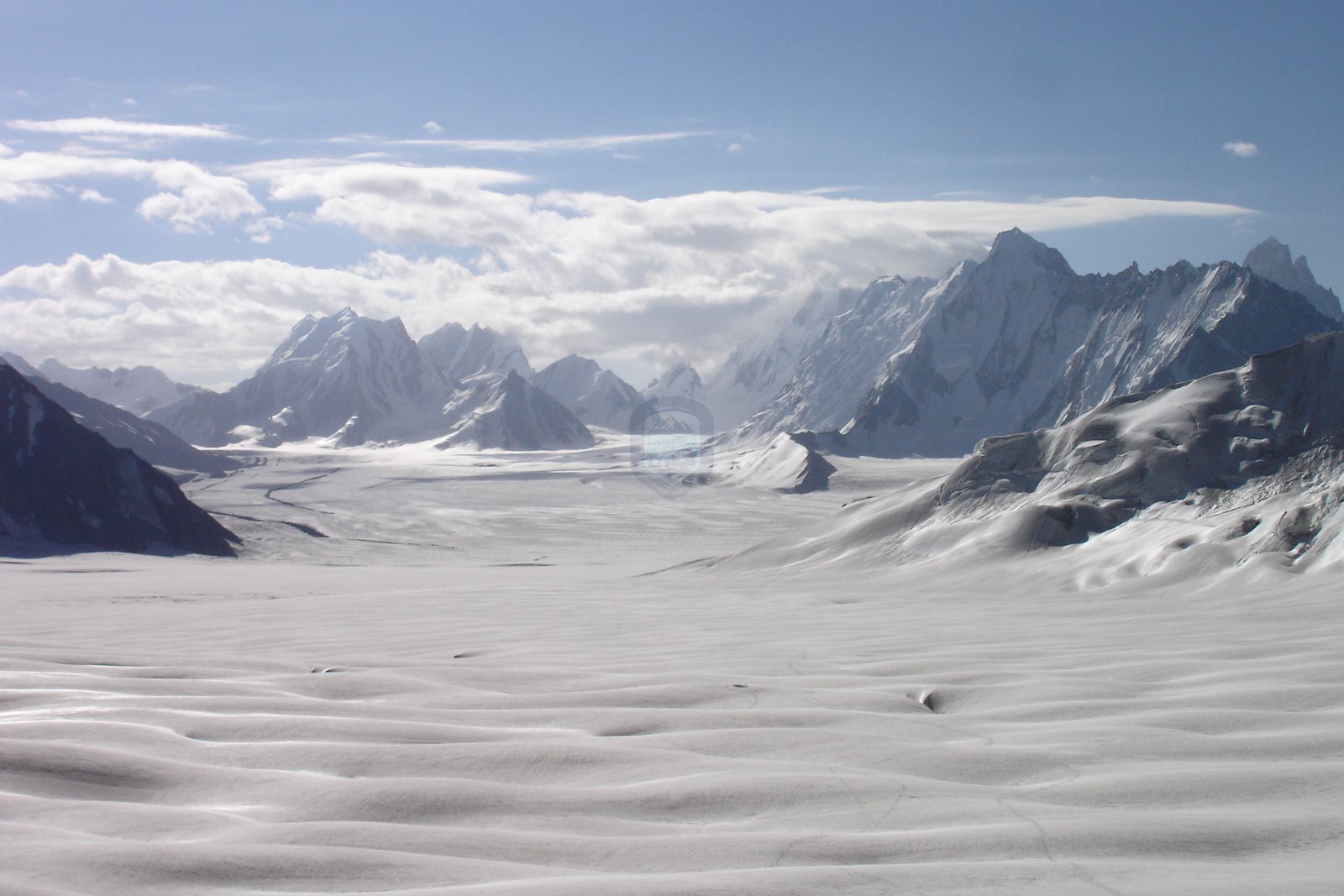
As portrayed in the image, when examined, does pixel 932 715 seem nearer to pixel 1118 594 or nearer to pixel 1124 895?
pixel 1124 895

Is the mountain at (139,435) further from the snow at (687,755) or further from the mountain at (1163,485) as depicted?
the snow at (687,755)

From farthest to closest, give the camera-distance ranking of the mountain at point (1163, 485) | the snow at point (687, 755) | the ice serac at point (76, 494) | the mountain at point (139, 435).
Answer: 1. the mountain at point (139, 435)
2. the ice serac at point (76, 494)
3. the mountain at point (1163, 485)
4. the snow at point (687, 755)

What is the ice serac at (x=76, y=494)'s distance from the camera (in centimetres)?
5659

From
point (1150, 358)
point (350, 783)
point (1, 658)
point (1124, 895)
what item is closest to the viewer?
point (1124, 895)

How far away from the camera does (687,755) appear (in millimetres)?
6918

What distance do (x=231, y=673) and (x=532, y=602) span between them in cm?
1454

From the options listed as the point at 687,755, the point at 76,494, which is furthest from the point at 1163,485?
the point at 76,494

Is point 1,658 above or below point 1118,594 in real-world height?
above

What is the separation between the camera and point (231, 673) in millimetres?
11055

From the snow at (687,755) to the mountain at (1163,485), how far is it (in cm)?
571

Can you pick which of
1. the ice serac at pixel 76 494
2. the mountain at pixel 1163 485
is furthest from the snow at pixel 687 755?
the ice serac at pixel 76 494

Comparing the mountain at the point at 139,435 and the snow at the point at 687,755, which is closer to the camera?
the snow at the point at 687,755

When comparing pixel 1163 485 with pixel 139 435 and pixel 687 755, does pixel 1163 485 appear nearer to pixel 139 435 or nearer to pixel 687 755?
pixel 687 755

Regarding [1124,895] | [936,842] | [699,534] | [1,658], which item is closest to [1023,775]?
[936,842]
